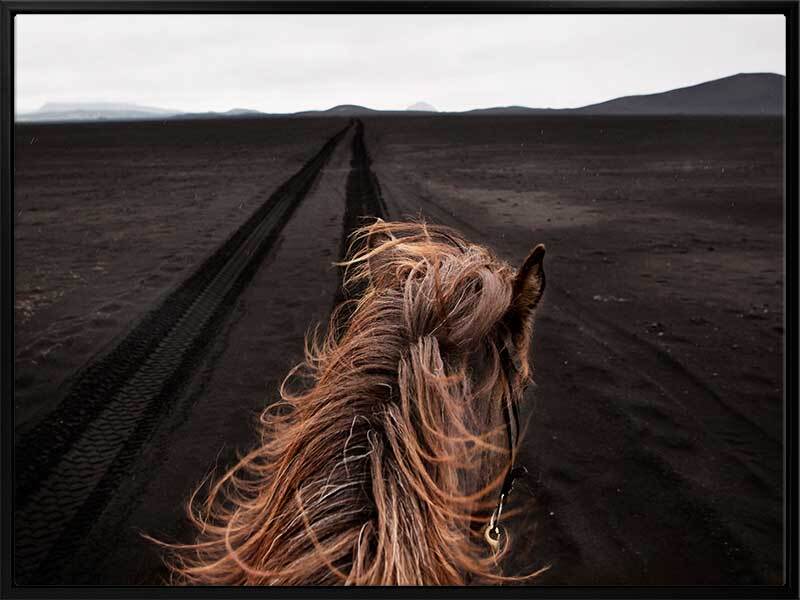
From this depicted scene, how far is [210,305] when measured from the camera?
234 inches

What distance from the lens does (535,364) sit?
4785 mm

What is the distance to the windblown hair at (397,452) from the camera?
3.22 ft

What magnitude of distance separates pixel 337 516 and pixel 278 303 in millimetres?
5287

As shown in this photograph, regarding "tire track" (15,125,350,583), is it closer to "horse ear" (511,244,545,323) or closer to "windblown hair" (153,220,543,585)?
"windblown hair" (153,220,543,585)

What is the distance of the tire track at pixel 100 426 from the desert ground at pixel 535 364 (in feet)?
0.05

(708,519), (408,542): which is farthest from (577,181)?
(408,542)

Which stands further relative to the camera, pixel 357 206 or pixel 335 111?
pixel 357 206

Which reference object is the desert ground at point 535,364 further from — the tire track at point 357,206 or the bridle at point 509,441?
the bridle at point 509,441

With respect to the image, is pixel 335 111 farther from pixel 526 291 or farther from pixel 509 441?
pixel 509 441

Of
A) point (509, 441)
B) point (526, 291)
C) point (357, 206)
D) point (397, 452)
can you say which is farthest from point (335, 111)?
point (357, 206)

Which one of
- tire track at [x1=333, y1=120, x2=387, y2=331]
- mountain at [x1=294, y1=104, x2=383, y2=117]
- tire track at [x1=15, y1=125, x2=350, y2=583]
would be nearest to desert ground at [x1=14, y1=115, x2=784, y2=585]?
tire track at [x1=15, y1=125, x2=350, y2=583]

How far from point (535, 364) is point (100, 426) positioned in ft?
10.5

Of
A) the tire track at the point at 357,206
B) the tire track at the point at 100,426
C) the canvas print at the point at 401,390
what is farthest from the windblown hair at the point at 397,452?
the tire track at the point at 357,206

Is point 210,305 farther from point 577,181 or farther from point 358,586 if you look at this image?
point 577,181
